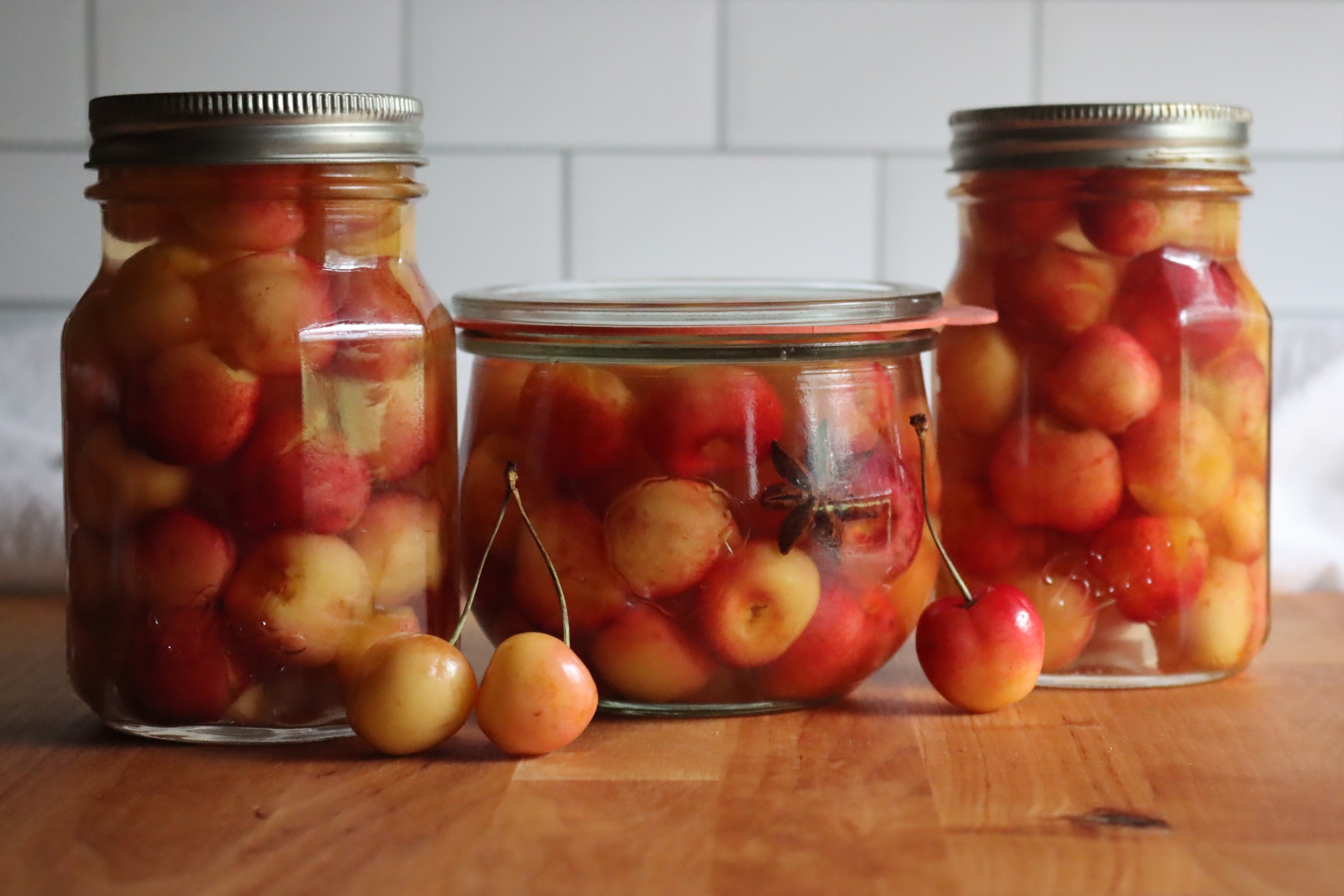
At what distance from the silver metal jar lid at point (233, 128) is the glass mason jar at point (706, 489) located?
12 cm

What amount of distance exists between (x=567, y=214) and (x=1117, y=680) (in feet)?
2.06

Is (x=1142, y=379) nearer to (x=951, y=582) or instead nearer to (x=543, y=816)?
(x=951, y=582)

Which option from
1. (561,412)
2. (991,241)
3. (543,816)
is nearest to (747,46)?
(991,241)

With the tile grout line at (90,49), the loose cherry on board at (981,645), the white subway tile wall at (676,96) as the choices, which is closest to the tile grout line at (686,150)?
the white subway tile wall at (676,96)

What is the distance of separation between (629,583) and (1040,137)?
317 millimetres

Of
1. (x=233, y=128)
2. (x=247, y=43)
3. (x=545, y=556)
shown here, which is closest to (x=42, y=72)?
(x=247, y=43)

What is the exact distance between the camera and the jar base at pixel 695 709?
0.70m

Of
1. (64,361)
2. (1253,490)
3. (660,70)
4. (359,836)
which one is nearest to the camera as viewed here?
(359,836)

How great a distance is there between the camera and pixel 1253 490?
77 cm

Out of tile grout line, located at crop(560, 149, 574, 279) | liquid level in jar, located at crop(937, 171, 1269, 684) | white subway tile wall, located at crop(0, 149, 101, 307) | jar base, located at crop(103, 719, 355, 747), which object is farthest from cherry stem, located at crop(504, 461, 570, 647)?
white subway tile wall, located at crop(0, 149, 101, 307)

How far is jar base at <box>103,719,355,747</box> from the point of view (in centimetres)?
66

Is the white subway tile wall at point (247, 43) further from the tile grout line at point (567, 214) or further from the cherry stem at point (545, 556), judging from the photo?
the cherry stem at point (545, 556)

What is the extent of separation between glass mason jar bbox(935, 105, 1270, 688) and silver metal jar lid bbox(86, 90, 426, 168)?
0.34 m

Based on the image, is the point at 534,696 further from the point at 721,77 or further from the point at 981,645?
the point at 721,77
